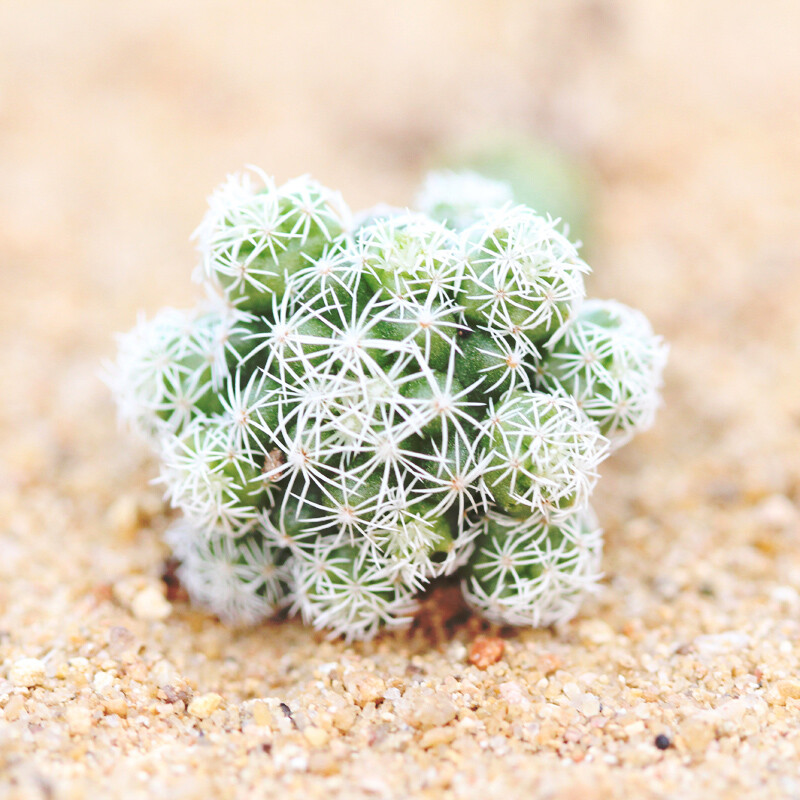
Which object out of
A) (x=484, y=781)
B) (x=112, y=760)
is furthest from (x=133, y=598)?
(x=484, y=781)

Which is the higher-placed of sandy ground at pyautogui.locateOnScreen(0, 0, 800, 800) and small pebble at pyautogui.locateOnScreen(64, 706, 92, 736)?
sandy ground at pyautogui.locateOnScreen(0, 0, 800, 800)

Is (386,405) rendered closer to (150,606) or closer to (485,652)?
(485,652)

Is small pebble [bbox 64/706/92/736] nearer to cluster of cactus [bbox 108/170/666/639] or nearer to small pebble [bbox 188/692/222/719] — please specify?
small pebble [bbox 188/692/222/719]

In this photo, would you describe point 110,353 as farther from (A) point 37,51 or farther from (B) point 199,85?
(A) point 37,51

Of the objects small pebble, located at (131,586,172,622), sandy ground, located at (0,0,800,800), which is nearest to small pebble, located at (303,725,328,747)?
sandy ground, located at (0,0,800,800)

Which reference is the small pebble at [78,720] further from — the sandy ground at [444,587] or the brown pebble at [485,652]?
the brown pebble at [485,652]

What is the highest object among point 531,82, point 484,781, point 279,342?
point 531,82
